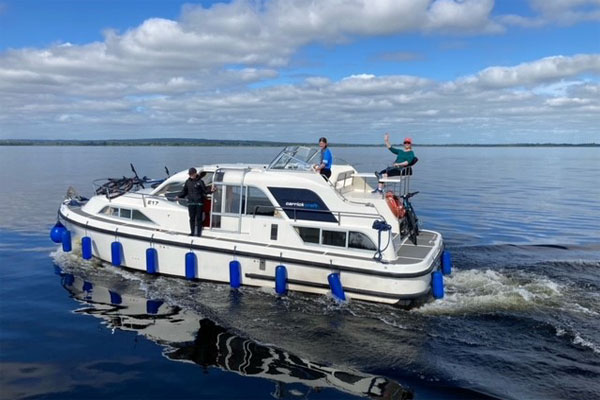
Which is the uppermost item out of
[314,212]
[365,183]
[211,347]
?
[365,183]

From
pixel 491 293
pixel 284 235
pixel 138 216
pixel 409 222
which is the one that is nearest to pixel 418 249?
pixel 409 222

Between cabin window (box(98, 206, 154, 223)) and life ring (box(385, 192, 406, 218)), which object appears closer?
life ring (box(385, 192, 406, 218))

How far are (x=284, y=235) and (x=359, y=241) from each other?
1615 mm

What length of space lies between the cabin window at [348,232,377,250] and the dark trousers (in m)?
3.40

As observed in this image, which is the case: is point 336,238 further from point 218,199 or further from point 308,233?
point 218,199

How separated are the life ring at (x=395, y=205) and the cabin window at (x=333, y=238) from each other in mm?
1368

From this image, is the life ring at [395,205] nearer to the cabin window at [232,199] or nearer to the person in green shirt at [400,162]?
the person in green shirt at [400,162]

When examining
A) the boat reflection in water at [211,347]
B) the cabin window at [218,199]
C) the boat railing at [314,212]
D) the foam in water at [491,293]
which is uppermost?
the cabin window at [218,199]

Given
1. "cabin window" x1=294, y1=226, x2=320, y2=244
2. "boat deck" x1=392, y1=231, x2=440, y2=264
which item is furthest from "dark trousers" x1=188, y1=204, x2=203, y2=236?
"boat deck" x1=392, y1=231, x2=440, y2=264

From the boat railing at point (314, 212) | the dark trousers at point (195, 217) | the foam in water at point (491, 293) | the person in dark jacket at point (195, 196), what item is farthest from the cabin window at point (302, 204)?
the foam in water at point (491, 293)

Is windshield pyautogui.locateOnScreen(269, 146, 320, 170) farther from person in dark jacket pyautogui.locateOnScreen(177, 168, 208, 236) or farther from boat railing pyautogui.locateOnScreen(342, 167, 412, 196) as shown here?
person in dark jacket pyautogui.locateOnScreen(177, 168, 208, 236)

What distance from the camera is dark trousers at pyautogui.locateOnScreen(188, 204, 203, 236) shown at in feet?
35.4

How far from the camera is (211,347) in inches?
307

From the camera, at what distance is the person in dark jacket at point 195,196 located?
10.7m
